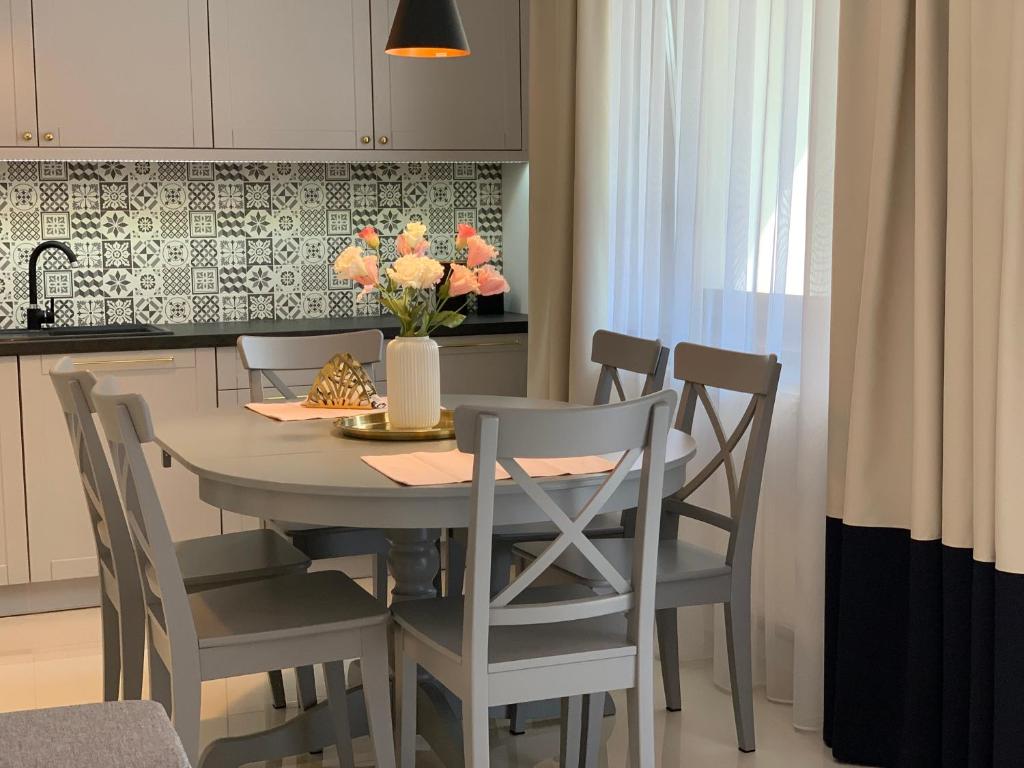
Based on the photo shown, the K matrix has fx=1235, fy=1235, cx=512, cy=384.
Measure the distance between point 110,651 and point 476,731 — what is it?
3.78 feet

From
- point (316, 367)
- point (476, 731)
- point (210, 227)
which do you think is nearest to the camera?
point (476, 731)

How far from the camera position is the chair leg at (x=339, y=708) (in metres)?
2.64

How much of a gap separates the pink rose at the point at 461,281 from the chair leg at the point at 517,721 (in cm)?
111

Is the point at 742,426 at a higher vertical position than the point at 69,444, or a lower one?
higher

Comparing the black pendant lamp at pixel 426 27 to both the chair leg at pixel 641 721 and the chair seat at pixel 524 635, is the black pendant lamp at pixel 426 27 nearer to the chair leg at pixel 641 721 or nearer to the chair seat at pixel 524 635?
the chair seat at pixel 524 635

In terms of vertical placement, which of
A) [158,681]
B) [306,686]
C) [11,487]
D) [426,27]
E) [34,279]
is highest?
[426,27]

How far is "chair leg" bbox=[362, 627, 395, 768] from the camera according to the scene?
2.41 m

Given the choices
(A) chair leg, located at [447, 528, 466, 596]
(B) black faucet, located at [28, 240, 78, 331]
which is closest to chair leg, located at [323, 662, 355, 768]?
(A) chair leg, located at [447, 528, 466, 596]

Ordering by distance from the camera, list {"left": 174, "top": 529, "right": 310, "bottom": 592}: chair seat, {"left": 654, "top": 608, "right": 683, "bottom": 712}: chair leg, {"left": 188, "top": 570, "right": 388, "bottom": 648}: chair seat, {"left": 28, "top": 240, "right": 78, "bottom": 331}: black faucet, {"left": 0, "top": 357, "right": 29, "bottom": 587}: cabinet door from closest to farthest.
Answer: {"left": 188, "top": 570, "right": 388, "bottom": 648}: chair seat
{"left": 174, "top": 529, "right": 310, "bottom": 592}: chair seat
{"left": 654, "top": 608, "right": 683, "bottom": 712}: chair leg
{"left": 0, "top": 357, "right": 29, "bottom": 587}: cabinet door
{"left": 28, "top": 240, "right": 78, "bottom": 331}: black faucet

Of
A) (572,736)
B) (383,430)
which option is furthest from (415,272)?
(572,736)

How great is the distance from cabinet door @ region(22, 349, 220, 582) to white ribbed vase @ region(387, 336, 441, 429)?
1.51 metres

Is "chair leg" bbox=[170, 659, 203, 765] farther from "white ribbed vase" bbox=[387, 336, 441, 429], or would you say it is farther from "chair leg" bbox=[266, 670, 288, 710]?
"chair leg" bbox=[266, 670, 288, 710]

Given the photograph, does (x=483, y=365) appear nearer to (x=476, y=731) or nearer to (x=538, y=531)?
(x=538, y=531)

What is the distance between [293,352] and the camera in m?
3.69
